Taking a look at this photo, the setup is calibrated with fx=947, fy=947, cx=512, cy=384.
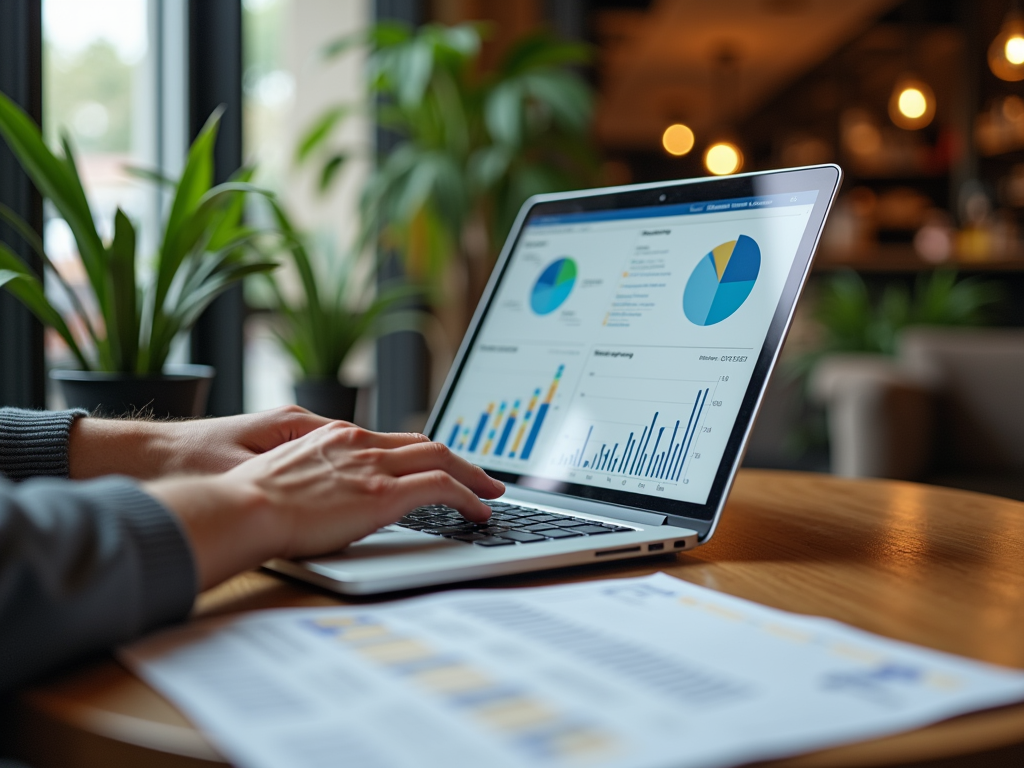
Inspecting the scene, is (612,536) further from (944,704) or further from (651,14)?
(651,14)

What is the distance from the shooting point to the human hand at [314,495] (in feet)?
1.81

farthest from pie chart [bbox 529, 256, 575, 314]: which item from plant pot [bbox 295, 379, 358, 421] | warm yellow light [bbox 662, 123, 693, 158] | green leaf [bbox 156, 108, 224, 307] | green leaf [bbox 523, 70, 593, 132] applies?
warm yellow light [bbox 662, 123, 693, 158]

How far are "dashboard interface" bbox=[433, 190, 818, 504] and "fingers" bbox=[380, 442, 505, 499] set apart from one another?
0.45 ft

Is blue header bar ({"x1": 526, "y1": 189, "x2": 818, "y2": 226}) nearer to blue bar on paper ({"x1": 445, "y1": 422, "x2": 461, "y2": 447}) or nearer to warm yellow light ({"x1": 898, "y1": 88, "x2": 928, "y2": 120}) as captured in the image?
blue bar on paper ({"x1": 445, "y1": 422, "x2": 461, "y2": 447})

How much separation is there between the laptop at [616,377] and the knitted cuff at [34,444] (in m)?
0.26

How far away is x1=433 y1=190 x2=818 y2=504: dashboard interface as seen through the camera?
79 cm

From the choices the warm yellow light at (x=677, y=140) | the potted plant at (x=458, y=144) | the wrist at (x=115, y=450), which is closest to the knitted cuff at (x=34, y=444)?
the wrist at (x=115, y=450)

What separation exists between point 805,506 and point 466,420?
0.37 meters

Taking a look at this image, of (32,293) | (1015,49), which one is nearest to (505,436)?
(32,293)

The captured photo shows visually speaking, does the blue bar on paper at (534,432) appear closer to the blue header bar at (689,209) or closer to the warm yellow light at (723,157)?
the blue header bar at (689,209)

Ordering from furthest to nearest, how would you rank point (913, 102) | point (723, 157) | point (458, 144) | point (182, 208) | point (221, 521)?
1. point (723, 157)
2. point (913, 102)
3. point (458, 144)
4. point (182, 208)
5. point (221, 521)

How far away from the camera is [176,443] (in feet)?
2.67

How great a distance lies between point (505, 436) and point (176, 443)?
32cm

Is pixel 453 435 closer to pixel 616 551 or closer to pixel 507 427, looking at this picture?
pixel 507 427
